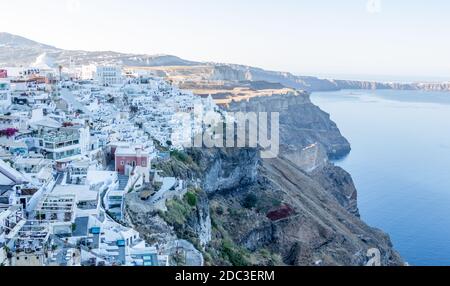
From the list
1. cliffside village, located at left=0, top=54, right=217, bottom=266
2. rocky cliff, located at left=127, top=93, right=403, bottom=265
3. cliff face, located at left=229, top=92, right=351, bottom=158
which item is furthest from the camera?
cliff face, located at left=229, top=92, right=351, bottom=158

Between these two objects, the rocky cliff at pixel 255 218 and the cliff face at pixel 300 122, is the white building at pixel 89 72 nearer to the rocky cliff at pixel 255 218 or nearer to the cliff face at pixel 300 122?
the rocky cliff at pixel 255 218

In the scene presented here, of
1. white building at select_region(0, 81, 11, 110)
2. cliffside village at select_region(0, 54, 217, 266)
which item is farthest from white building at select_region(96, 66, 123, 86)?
white building at select_region(0, 81, 11, 110)

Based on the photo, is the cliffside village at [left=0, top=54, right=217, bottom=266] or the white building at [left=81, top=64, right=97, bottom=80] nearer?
the cliffside village at [left=0, top=54, right=217, bottom=266]

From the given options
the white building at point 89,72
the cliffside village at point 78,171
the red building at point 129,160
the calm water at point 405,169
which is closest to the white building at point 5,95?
the cliffside village at point 78,171

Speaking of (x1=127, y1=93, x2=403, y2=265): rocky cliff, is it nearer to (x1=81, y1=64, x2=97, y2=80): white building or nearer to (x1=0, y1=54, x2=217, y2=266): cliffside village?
(x1=0, y1=54, x2=217, y2=266): cliffside village

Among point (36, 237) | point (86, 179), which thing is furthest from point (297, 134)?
point (36, 237)

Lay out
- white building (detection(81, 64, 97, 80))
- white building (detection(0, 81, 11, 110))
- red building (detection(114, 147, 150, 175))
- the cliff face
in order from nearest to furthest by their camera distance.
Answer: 1. red building (detection(114, 147, 150, 175))
2. white building (detection(0, 81, 11, 110))
3. white building (detection(81, 64, 97, 80))
4. the cliff face
